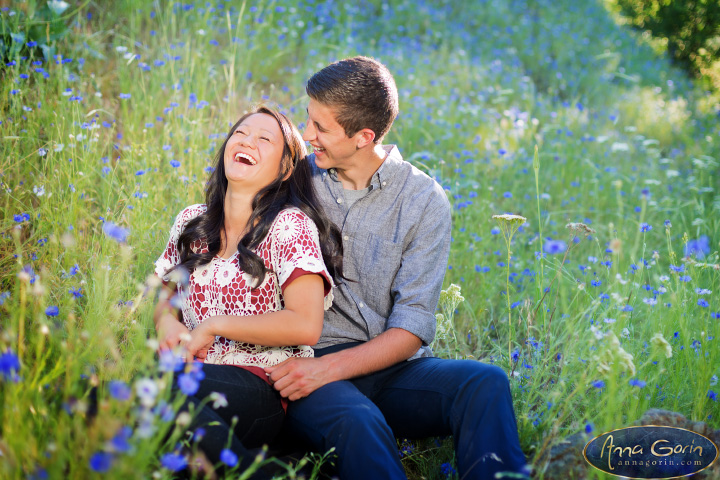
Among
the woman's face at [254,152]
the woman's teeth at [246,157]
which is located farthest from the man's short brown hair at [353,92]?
the woman's teeth at [246,157]

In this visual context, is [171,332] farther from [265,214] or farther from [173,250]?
[265,214]

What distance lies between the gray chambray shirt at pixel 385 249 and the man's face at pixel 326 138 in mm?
153

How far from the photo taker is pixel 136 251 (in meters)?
2.80

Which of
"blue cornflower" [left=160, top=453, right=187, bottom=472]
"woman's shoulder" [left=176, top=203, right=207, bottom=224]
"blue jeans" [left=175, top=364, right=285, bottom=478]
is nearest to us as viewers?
"blue cornflower" [left=160, top=453, right=187, bottom=472]

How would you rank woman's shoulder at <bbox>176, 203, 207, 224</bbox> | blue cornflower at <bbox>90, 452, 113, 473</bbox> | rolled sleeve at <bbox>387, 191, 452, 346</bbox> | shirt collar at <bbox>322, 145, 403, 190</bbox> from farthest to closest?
shirt collar at <bbox>322, 145, 403, 190</bbox>
woman's shoulder at <bbox>176, 203, 207, 224</bbox>
rolled sleeve at <bbox>387, 191, 452, 346</bbox>
blue cornflower at <bbox>90, 452, 113, 473</bbox>

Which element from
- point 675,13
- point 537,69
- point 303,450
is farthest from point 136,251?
point 675,13

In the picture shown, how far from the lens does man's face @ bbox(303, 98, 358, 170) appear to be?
2.38 m

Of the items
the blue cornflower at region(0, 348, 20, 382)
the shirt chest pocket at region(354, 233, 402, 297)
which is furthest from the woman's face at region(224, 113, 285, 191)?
the blue cornflower at region(0, 348, 20, 382)

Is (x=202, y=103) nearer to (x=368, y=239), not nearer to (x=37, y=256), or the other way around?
(x=37, y=256)

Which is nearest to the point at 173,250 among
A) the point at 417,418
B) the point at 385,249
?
the point at 385,249

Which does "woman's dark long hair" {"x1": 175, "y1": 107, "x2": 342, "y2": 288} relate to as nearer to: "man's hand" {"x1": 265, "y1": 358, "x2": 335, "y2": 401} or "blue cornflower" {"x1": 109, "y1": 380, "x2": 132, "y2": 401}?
"man's hand" {"x1": 265, "y1": 358, "x2": 335, "y2": 401}

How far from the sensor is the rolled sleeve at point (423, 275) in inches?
88.4
